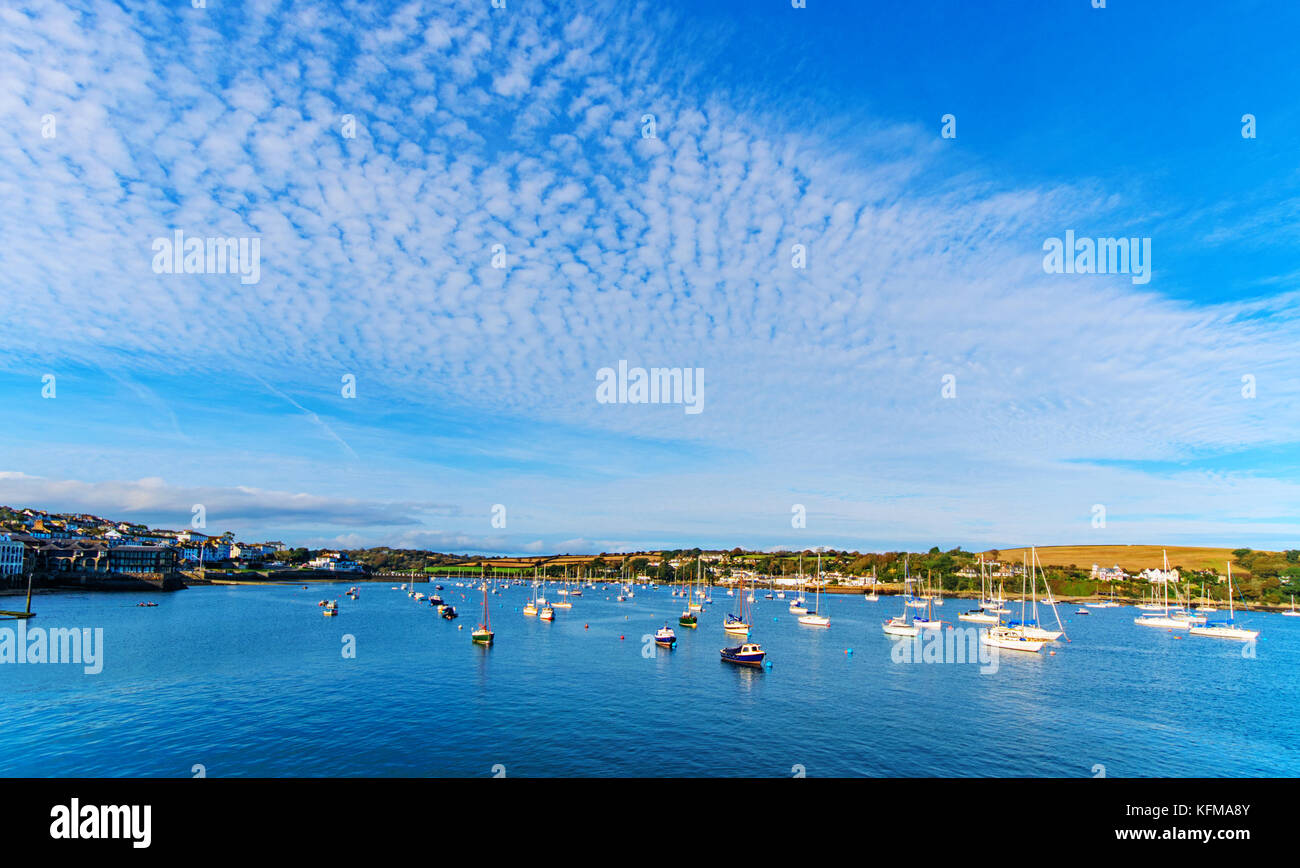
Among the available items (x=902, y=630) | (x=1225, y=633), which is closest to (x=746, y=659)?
(x=902, y=630)

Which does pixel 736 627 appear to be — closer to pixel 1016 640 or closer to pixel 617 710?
pixel 1016 640

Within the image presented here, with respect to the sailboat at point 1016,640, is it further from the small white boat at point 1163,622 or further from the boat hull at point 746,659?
the small white boat at point 1163,622

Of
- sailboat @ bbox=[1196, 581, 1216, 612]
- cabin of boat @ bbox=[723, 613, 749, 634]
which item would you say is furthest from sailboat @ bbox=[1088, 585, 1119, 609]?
cabin of boat @ bbox=[723, 613, 749, 634]

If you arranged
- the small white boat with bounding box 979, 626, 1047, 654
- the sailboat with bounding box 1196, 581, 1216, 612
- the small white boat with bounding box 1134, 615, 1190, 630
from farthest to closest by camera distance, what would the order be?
the sailboat with bounding box 1196, 581, 1216, 612 < the small white boat with bounding box 1134, 615, 1190, 630 < the small white boat with bounding box 979, 626, 1047, 654

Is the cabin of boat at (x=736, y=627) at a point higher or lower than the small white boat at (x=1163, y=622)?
higher

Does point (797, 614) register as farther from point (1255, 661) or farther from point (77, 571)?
point (77, 571)

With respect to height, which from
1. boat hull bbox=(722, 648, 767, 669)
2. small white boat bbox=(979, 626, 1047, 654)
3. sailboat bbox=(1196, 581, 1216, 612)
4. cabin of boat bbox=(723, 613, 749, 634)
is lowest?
sailboat bbox=(1196, 581, 1216, 612)

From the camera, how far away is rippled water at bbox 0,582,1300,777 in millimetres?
35000

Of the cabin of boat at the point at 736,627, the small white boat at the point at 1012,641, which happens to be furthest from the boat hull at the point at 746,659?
the small white boat at the point at 1012,641

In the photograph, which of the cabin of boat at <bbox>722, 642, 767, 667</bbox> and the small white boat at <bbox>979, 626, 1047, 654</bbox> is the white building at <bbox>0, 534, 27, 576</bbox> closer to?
the cabin of boat at <bbox>722, 642, 767, 667</bbox>

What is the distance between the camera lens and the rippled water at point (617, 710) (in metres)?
35.0

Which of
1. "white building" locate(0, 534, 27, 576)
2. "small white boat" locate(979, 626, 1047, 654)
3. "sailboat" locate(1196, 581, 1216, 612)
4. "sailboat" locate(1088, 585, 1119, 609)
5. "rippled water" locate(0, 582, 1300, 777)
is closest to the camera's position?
"rippled water" locate(0, 582, 1300, 777)
